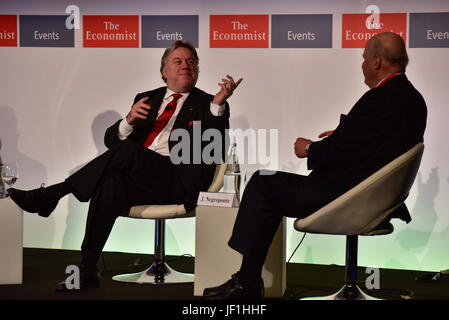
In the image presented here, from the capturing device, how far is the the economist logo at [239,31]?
5.40 meters

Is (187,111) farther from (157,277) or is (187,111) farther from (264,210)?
(264,210)

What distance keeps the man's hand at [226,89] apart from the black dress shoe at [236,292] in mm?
1311

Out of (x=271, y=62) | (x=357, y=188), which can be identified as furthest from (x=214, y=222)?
(x=271, y=62)

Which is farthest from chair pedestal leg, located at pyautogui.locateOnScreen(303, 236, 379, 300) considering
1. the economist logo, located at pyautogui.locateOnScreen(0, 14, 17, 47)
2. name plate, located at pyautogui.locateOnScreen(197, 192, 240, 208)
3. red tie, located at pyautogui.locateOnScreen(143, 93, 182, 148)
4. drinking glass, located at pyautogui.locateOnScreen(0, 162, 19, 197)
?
the economist logo, located at pyautogui.locateOnScreen(0, 14, 17, 47)

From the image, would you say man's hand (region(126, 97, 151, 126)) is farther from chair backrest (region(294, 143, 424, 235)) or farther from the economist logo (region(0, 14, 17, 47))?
the economist logo (region(0, 14, 17, 47))

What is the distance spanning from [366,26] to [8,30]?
2.83m

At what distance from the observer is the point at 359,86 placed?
17.3 feet

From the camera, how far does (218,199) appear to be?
3.99m

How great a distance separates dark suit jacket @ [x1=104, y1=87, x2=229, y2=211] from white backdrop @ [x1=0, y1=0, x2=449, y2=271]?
0.86 meters

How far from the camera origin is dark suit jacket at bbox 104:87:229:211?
4.27 meters

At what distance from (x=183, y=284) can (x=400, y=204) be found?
1481 millimetres

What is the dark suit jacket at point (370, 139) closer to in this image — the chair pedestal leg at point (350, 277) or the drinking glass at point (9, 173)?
the chair pedestal leg at point (350, 277)

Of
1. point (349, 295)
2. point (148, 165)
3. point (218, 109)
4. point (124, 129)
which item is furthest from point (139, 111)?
point (349, 295)

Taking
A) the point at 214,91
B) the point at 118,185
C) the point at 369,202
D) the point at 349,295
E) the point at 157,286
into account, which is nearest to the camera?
the point at 369,202
